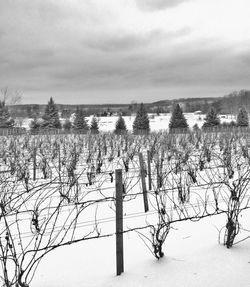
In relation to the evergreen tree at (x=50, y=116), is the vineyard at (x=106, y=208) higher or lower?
lower

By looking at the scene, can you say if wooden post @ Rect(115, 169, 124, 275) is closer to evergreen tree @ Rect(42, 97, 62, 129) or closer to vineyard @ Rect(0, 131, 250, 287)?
vineyard @ Rect(0, 131, 250, 287)

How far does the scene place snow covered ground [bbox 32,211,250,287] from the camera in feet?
8.63

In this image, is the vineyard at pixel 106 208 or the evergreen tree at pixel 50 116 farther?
the evergreen tree at pixel 50 116

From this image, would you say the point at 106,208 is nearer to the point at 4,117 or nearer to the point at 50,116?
the point at 4,117

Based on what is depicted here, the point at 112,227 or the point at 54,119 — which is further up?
the point at 54,119

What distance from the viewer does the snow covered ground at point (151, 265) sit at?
2629 mm

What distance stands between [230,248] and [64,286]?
6.15ft

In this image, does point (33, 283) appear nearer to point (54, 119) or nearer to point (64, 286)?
point (64, 286)

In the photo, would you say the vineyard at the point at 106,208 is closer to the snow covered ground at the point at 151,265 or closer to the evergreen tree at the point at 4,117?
the snow covered ground at the point at 151,265

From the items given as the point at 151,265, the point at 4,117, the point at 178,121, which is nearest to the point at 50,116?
the point at 4,117

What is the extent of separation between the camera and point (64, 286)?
8.50ft

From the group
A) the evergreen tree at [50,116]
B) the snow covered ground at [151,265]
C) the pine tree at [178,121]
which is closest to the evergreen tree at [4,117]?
the evergreen tree at [50,116]

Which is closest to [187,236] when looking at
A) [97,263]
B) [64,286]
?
[97,263]

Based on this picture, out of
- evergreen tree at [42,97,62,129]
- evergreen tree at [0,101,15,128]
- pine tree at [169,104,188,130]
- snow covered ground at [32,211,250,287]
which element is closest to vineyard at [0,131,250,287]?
snow covered ground at [32,211,250,287]
